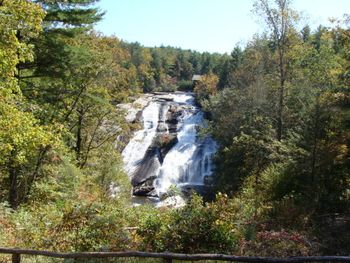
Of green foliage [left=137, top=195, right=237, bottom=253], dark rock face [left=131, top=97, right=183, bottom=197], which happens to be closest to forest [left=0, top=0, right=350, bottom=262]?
green foliage [left=137, top=195, right=237, bottom=253]

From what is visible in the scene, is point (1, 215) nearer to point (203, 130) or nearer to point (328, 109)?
point (328, 109)

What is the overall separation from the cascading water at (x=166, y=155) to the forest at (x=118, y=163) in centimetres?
497

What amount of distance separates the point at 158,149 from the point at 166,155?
1.16 m

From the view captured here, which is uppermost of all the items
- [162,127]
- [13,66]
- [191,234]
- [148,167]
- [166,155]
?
[13,66]

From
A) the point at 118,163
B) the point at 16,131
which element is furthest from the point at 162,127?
the point at 16,131

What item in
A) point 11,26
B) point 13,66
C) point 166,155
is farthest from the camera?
point 166,155

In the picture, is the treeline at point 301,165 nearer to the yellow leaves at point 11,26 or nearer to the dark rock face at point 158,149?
the yellow leaves at point 11,26

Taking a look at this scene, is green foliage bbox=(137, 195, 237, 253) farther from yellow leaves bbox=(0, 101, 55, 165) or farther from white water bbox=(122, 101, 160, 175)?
white water bbox=(122, 101, 160, 175)

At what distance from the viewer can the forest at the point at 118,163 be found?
319 inches

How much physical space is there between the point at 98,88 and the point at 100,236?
1415 centimetres

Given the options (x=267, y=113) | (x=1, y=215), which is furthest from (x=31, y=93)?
(x=267, y=113)

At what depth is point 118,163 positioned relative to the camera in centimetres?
2253

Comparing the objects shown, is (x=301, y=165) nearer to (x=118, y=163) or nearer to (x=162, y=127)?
(x=118, y=163)

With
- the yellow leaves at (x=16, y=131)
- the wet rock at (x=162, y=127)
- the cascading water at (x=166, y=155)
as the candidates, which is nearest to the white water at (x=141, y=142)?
the cascading water at (x=166, y=155)
